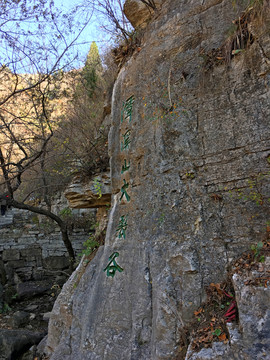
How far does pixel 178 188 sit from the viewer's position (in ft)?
11.8

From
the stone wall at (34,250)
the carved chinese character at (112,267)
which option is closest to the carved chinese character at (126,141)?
the carved chinese character at (112,267)

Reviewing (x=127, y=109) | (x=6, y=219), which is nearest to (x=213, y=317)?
(x=127, y=109)

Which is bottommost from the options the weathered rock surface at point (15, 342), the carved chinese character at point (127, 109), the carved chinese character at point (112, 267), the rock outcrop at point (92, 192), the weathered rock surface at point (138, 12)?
the weathered rock surface at point (15, 342)

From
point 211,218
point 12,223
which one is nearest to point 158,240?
point 211,218

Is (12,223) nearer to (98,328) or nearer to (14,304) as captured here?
(14,304)

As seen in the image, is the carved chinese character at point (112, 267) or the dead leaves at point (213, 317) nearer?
the dead leaves at point (213, 317)

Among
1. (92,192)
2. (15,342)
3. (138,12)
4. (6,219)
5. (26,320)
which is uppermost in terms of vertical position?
(138,12)

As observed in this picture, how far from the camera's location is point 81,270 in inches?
198

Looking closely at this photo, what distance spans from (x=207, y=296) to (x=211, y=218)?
2.65 feet

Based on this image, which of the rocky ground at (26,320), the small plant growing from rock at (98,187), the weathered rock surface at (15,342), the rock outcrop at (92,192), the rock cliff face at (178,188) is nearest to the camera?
the rock cliff face at (178,188)

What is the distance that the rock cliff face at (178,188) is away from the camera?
307cm

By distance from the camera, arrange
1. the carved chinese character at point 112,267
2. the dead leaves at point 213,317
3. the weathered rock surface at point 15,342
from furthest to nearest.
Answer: the weathered rock surface at point 15,342 → the carved chinese character at point 112,267 → the dead leaves at point 213,317

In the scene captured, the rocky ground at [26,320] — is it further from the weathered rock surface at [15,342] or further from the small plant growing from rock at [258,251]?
the small plant growing from rock at [258,251]

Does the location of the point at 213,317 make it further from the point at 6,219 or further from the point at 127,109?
the point at 6,219
